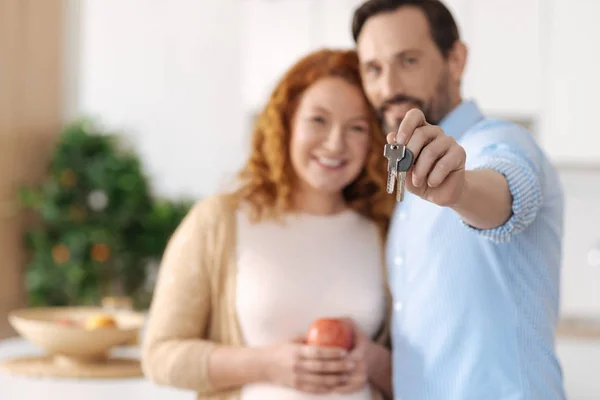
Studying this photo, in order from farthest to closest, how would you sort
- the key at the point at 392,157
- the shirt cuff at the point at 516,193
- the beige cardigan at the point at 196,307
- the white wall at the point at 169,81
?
the white wall at the point at 169,81 → the beige cardigan at the point at 196,307 → the shirt cuff at the point at 516,193 → the key at the point at 392,157

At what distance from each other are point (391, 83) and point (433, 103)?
9 cm

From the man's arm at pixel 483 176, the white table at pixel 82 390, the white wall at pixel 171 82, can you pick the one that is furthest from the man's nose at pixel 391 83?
the white wall at pixel 171 82

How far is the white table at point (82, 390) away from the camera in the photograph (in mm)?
1701

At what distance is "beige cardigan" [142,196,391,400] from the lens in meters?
1.61

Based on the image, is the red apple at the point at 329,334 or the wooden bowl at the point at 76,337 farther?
the wooden bowl at the point at 76,337

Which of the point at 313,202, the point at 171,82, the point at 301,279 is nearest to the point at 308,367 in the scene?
the point at 301,279

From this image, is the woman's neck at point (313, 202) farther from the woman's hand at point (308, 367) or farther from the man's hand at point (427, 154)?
the man's hand at point (427, 154)

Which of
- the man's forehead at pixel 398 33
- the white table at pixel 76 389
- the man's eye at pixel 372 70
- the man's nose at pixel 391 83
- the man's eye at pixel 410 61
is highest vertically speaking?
the man's forehead at pixel 398 33

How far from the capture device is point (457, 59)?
157 centimetres

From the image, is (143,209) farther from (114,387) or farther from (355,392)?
(355,392)

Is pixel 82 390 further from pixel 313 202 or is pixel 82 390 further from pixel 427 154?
pixel 427 154

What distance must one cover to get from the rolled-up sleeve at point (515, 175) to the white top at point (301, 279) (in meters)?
0.45

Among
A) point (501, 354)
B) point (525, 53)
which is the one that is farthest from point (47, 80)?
point (501, 354)

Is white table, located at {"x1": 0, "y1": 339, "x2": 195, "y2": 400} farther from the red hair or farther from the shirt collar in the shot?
the shirt collar
